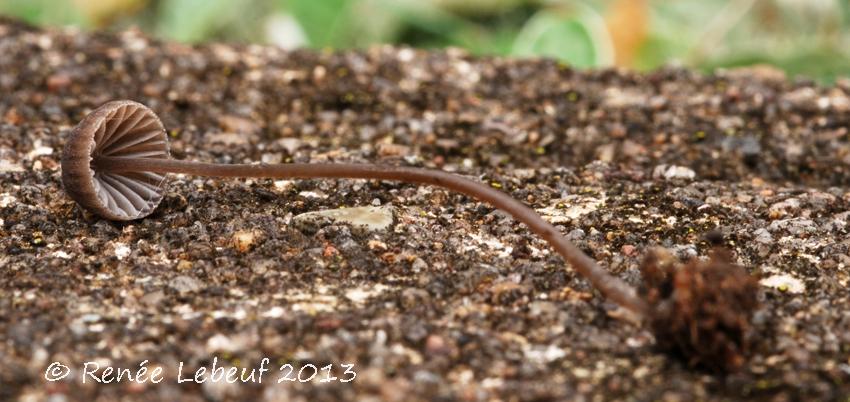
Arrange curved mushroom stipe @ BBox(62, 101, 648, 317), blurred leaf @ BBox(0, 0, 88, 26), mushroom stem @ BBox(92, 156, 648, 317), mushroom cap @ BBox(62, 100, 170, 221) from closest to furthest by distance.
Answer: mushroom stem @ BBox(92, 156, 648, 317) < curved mushroom stipe @ BBox(62, 101, 648, 317) < mushroom cap @ BBox(62, 100, 170, 221) < blurred leaf @ BBox(0, 0, 88, 26)

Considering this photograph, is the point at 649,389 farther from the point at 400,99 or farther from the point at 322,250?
the point at 400,99

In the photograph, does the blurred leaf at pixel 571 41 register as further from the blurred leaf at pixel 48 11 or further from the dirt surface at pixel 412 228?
the blurred leaf at pixel 48 11

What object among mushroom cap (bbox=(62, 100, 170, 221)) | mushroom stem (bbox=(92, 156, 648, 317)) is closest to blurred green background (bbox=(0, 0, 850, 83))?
mushroom cap (bbox=(62, 100, 170, 221))

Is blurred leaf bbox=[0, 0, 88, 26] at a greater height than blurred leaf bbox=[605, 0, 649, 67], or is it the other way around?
blurred leaf bbox=[605, 0, 649, 67]

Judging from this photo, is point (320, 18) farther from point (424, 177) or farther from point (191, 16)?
point (424, 177)

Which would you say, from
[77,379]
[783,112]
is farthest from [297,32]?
[77,379]

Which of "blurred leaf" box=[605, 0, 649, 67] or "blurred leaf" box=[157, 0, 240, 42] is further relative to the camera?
"blurred leaf" box=[157, 0, 240, 42]

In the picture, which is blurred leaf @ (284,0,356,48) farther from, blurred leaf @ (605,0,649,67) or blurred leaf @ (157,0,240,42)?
blurred leaf @ (605,0,649,67)

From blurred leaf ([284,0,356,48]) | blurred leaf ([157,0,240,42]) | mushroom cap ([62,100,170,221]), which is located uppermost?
blurred leaf ([284,0,356,48])

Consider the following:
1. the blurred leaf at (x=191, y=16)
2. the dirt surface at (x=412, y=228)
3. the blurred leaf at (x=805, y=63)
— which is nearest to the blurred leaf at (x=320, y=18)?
the blurred leaf at (x=191, y=16)
